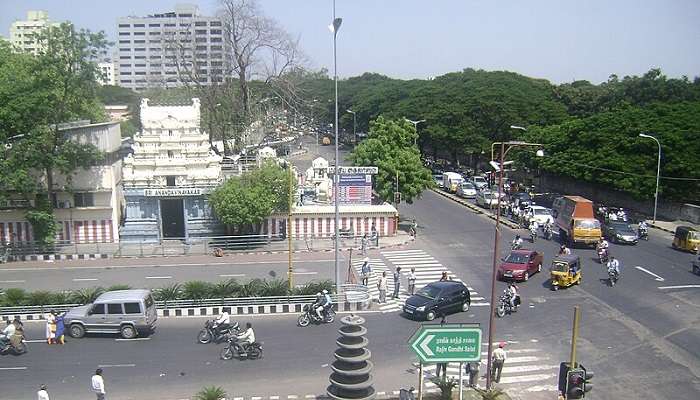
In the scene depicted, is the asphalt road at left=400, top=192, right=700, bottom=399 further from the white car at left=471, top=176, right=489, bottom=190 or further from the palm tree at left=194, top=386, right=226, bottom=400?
the white car at left=471, top=176, right=489, bottom=190

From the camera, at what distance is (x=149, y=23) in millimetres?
157625

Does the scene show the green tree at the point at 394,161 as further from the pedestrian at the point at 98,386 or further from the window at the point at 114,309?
the pedestrian at the point at 98,386

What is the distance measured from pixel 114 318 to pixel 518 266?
18.0 meters

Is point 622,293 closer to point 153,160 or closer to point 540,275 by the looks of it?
point 540,275

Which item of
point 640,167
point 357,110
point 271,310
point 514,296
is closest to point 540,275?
point 514,296

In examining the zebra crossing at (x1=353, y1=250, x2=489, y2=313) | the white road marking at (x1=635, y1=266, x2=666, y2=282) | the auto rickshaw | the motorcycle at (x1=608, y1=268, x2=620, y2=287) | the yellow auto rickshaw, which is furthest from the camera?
the yellow auto rickshaw

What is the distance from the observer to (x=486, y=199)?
49.8 metres

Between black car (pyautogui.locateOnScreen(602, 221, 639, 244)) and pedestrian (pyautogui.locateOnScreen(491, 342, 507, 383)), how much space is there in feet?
72.5

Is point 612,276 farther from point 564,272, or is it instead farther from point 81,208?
point 81,208

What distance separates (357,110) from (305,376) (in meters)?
98.2

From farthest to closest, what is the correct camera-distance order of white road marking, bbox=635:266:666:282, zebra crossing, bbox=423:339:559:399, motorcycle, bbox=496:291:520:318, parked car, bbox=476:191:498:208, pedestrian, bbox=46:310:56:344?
parked car, bbox=476:191:498:208, white road marking, bbox=635:266:666:282, motorcycle, bbox=496:291:520:318, pedestrian, bbox=46:310:56:344, zebra crossing, bbox=423:339:559:399

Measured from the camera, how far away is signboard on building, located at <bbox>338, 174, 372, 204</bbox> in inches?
1583

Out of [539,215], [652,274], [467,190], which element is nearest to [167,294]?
[652,274]

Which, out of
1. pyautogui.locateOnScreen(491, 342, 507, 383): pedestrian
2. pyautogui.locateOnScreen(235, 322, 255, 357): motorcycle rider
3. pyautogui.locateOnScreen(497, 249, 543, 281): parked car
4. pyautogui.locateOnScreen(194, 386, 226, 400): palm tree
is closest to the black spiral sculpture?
pyautogui.locateOnScreen(194, 386, 226, 400): palm tree
